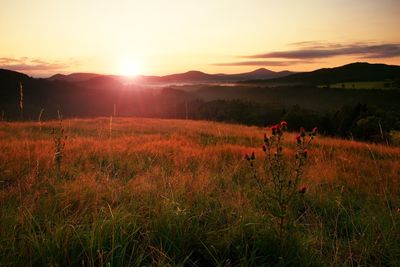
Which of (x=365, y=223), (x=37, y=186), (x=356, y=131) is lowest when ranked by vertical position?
(x=356, y=131)

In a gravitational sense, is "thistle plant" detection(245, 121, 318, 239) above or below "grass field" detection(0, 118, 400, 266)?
above

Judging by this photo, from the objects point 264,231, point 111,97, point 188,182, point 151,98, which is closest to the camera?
point 264,231

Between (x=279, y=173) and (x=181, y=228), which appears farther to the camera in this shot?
(x=279, y=173)

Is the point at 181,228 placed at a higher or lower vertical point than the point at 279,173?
lower

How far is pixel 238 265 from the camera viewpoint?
2127mm

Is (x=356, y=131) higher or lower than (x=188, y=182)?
lower

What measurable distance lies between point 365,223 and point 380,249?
1.90 feet

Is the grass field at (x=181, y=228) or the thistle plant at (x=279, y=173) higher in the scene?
the thistle plant at (x=279, y=173)

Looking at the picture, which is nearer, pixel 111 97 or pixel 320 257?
pixel 320 257

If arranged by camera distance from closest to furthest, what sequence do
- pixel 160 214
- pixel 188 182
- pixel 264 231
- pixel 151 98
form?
1. pixel 264 231
2. pixel 160 214
3. pixel 188 182
4. pixel 151 98

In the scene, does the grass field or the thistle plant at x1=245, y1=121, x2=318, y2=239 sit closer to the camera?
the grass field

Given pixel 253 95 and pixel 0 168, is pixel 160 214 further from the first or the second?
pixel 253 95

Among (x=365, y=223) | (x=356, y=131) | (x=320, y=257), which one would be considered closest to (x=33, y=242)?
(x=320, y=257)

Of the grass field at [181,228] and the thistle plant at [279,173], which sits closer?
the grass field at [181,228]
